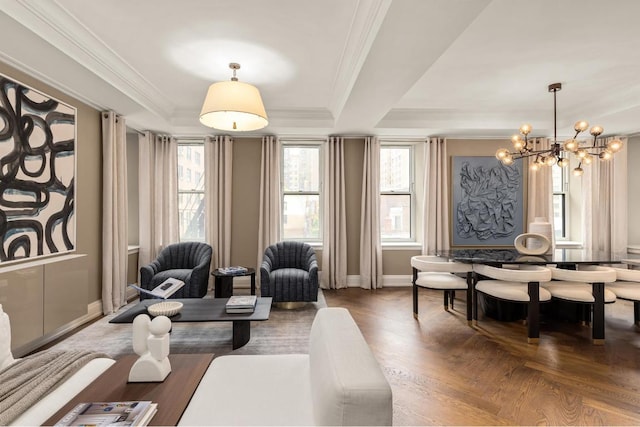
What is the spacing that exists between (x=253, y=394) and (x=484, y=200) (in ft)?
16.9

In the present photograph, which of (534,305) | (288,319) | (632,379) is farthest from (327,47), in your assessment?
(632,379)

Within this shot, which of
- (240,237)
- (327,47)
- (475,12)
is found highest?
(327,47)

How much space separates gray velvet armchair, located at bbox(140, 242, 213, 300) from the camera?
13.2 ft

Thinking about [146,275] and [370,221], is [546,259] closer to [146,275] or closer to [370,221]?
[370,221]

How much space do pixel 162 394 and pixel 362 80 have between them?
2.83 m

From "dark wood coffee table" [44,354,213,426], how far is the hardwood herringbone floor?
1.27m

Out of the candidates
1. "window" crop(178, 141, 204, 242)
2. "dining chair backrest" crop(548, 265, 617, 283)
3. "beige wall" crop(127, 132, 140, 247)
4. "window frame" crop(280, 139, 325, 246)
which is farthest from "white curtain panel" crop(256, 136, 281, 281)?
"dining chair backrest" crop(548, 265, 617, 283)

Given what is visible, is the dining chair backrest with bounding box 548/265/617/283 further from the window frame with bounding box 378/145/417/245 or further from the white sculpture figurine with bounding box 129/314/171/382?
the white sculpture figurine with bounding box 129/314/171/382

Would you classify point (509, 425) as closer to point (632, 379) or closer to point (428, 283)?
point (632, 379)

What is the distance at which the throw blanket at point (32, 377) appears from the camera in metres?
1.25

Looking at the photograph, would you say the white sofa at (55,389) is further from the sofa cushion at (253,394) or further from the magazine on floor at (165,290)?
the magazine on floor at (165,290)

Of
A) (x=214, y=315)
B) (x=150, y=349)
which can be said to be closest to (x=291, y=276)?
(x=214, y=315)

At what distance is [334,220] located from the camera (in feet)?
17.0

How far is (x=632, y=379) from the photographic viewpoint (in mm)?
2381
